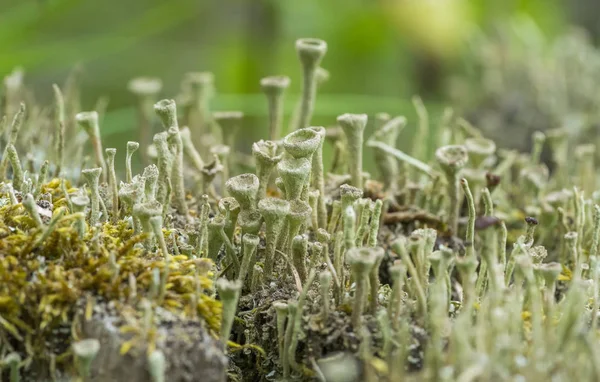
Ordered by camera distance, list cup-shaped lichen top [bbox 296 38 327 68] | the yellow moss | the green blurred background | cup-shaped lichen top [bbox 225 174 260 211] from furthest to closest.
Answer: the green blurred background
cup-shaped lichen top [bbox 296 38 327 68]
cup-shaped lichen top [bbox 225 174 260 211]
the yellow moss

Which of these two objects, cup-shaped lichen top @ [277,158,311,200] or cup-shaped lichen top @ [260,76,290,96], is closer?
cup-shaped lichen top @ [277,158,311,200]

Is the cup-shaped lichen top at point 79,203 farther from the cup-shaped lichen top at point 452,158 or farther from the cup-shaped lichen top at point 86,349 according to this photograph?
the cup-shaped lichen top at point 452,158

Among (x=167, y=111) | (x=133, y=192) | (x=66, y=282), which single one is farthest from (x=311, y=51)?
(x=66, y=282)

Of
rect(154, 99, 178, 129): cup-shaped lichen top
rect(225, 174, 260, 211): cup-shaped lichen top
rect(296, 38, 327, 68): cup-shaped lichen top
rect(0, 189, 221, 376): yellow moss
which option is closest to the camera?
rect(0, 189, 221, 376): yellow moss

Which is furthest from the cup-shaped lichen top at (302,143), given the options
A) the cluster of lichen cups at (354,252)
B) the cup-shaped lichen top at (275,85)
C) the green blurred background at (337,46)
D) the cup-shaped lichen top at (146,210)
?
the green blurred background at (337,46)

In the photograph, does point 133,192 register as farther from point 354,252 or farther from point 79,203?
point 354,252

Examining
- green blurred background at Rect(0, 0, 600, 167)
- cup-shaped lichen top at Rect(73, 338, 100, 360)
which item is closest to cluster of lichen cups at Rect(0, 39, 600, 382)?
cup-shaped lichen top at Rect(73, 338, 100, 360)

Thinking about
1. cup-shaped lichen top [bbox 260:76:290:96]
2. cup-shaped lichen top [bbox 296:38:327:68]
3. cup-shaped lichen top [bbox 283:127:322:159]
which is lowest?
cup-shaped lichen top [bbox 283:127:322:159]

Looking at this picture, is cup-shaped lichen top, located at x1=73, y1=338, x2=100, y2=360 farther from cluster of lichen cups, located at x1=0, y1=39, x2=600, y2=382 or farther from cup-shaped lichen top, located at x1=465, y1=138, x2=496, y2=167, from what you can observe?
cup-shaped lichen top, located at x1=465, y1=138, x2=496, y2=167
